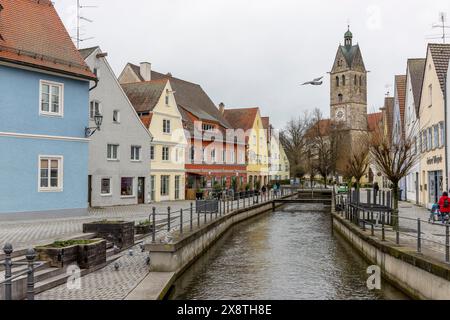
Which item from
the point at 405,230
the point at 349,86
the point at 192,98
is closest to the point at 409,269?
the point at 405,230

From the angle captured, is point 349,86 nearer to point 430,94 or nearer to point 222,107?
point 222,107

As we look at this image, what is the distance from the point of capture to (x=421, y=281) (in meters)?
10.4

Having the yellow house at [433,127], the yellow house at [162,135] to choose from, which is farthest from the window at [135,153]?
the yellow house at [433,127]

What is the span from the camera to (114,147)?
32969 millimetres

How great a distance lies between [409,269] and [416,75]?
28.5 metres

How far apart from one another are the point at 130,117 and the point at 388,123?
2624 cm

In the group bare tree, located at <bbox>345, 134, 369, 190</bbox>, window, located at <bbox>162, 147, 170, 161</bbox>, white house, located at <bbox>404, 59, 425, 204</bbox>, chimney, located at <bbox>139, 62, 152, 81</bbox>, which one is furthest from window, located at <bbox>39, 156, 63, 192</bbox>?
chimney, located at <bbox>139, 62, 152, 81</bbox>

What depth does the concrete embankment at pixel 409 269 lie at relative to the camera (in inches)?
367

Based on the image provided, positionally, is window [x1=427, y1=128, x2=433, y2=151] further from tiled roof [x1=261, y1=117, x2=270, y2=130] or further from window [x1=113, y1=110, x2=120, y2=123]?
tiled roof [x1=261, y1=117, x2=270, y2=130]

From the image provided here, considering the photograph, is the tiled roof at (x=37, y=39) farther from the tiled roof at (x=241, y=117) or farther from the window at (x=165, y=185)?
the tiled roof at (x=241, y=117)

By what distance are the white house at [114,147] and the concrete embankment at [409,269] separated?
771 inches

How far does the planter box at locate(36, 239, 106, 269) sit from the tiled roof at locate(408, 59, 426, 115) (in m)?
27.8

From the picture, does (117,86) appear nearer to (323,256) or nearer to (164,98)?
(164,98)
